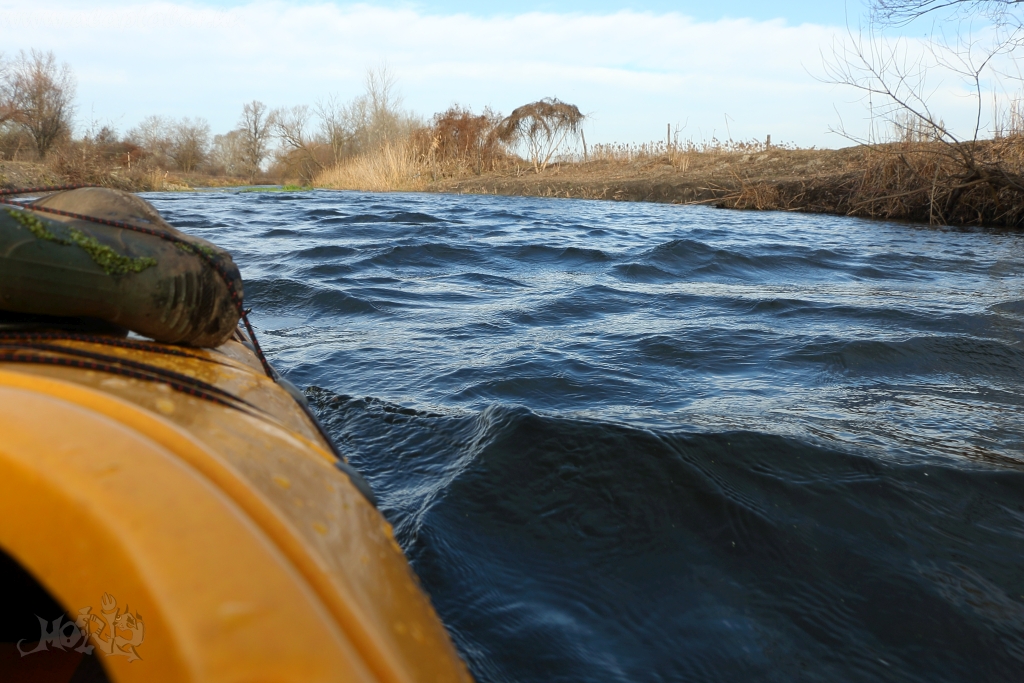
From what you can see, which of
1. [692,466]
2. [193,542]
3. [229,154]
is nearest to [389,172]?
[692,466]

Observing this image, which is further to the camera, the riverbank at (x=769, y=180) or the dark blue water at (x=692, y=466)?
the riverbank at (x=769, y=180)

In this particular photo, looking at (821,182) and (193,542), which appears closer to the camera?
(193,542)

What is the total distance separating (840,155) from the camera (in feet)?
59.7

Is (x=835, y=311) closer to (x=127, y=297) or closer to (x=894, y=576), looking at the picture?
(x=894, y=576)

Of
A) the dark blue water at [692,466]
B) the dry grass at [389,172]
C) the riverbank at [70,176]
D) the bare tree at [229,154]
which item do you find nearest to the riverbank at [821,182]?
the dry grass at [389,172]

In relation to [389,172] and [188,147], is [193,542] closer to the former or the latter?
[389,172]

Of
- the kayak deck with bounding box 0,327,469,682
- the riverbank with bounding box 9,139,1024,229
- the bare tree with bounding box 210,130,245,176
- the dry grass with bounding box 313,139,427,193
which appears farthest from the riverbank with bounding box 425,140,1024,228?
the bare tree with bounding box 210,130,245,176

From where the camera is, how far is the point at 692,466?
7.73 feet

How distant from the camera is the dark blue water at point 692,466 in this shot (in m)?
1.66

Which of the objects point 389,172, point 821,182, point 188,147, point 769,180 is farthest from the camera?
point 188,147

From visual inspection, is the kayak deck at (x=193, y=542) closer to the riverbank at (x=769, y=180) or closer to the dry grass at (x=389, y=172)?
the riverbank at (x=769, y=180)

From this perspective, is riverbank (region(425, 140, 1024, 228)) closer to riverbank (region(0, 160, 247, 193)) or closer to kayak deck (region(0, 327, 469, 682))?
riverbank (region(0, 160, 247, 193))

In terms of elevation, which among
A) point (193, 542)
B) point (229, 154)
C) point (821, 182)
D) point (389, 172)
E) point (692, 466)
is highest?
point (229, 154)

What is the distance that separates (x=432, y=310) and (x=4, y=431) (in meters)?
4.23
